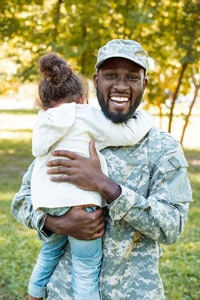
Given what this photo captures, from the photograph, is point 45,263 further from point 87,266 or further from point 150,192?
point 150,192

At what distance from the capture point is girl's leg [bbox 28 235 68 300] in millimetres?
2273

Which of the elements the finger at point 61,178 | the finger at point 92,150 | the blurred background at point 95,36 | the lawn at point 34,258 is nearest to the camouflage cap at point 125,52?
the finger at point 92,150

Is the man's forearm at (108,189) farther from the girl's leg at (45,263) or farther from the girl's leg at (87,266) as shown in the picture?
the girl's leg at (45,263)

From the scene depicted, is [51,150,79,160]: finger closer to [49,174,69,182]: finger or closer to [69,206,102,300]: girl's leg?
[49,174,69,182]: finger

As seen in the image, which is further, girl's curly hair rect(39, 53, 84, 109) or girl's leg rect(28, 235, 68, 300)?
girl's curly hair rect(39, 53, 84, 109)

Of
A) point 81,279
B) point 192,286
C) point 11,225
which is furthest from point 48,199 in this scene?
point 11,225

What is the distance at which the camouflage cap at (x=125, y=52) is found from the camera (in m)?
2.09

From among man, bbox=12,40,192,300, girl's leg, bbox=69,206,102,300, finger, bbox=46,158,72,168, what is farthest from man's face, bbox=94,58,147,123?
girl's leg, bbox=69,206,102,300

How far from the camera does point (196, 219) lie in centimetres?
729

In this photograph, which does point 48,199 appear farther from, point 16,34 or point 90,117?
point 16,34

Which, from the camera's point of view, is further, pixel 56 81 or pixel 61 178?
pixel 56 81

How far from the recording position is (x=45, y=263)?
234 cm

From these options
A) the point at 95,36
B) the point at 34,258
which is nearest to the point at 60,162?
the point at 34,258

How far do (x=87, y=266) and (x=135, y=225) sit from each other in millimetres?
270
